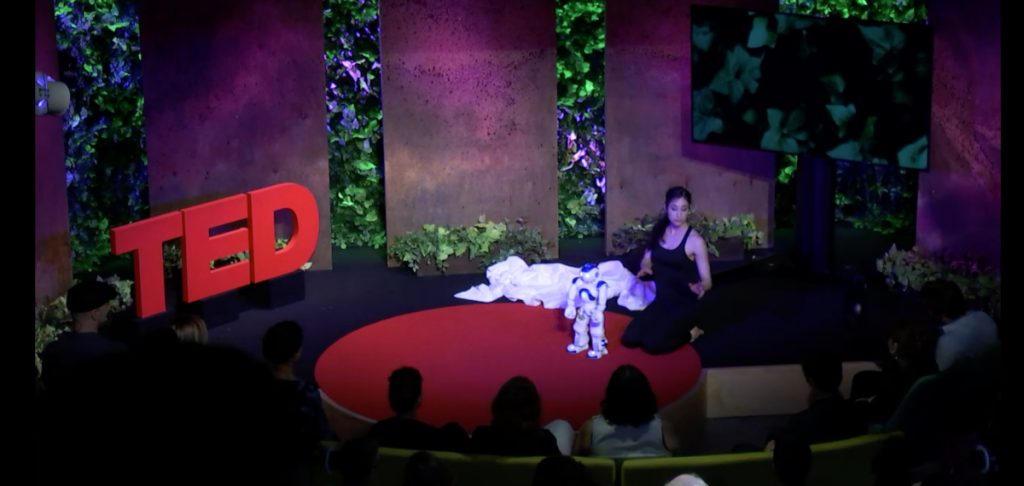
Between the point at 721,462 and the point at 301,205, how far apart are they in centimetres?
586

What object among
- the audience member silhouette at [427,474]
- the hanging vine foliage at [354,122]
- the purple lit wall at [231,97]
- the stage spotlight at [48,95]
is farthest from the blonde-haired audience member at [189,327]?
the hanging vine foliage at [354,122]

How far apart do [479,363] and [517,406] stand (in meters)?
2.56

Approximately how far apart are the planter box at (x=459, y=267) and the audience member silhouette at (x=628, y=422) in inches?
208

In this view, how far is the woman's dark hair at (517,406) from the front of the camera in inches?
189

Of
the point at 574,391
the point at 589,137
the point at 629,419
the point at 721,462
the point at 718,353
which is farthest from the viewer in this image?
the point at 589,137

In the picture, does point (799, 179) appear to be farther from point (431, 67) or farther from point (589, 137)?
point (431, 67)

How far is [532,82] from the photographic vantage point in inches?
414

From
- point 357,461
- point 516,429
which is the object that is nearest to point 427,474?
point 357,461

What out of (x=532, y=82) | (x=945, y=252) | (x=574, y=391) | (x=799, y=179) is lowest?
(x=574, y=391)

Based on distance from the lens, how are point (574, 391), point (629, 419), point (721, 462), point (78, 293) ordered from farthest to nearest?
point (574, 391) < point (78, 293) < point (629, 419) < point (721, 462)

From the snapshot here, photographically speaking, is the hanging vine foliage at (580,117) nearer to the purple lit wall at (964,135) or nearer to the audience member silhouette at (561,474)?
the purple lit wall at (964,135)

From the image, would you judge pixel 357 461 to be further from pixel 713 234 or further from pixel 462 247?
pixel 713 234

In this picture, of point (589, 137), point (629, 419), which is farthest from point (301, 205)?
point (629, 419)

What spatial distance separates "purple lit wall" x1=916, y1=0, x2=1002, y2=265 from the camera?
8641 mm
